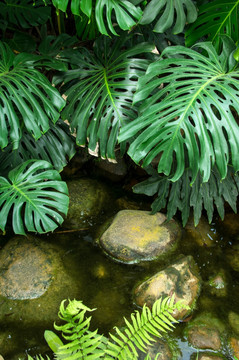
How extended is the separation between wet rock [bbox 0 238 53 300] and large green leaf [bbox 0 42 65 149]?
73cm

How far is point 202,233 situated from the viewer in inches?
99.6

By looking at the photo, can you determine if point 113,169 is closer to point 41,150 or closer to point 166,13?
point 41,150

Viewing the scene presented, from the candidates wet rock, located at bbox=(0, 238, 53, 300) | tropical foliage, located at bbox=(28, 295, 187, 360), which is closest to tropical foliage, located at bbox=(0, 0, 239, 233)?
wet rock, located at bbox=(0, 238, 53, 300)

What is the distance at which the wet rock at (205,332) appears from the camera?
6.24ft

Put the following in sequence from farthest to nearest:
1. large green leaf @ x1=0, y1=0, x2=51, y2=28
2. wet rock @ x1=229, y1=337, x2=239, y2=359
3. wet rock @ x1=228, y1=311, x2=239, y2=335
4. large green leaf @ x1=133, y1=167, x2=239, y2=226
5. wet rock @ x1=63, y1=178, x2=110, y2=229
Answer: large green leaf @ x1=0, y1=0, x2=51, y2=28, wet rock @ x1=63, y1=178, x2=110, y2=229, large green leaf @ x1=133, y1=167, x2=239, y2=226, wet rock @ x1=228, y1=311, x2=239, y2=335, wet rock @ x1=229, y1=337, x2=239, y2=359

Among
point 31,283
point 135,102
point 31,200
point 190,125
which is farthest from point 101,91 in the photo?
point 31,283

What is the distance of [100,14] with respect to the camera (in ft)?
6.43

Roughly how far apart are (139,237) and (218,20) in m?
1.45

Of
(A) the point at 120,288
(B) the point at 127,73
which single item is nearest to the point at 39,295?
(A) the point at 120,288

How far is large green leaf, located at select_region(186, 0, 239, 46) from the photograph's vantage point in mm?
2090

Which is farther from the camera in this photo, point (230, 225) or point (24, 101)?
point (230, 225)

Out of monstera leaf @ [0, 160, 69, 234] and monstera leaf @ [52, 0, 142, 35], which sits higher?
monstera leaf @ [52, 0, 142, 35]

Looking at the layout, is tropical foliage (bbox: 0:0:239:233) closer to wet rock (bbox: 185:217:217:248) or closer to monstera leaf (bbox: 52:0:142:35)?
monstera leaf (bbox: 52:0:142:35)

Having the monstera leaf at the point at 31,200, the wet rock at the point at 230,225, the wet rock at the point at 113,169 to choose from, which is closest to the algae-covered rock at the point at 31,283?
the monstera leaf at the point at 31,200
